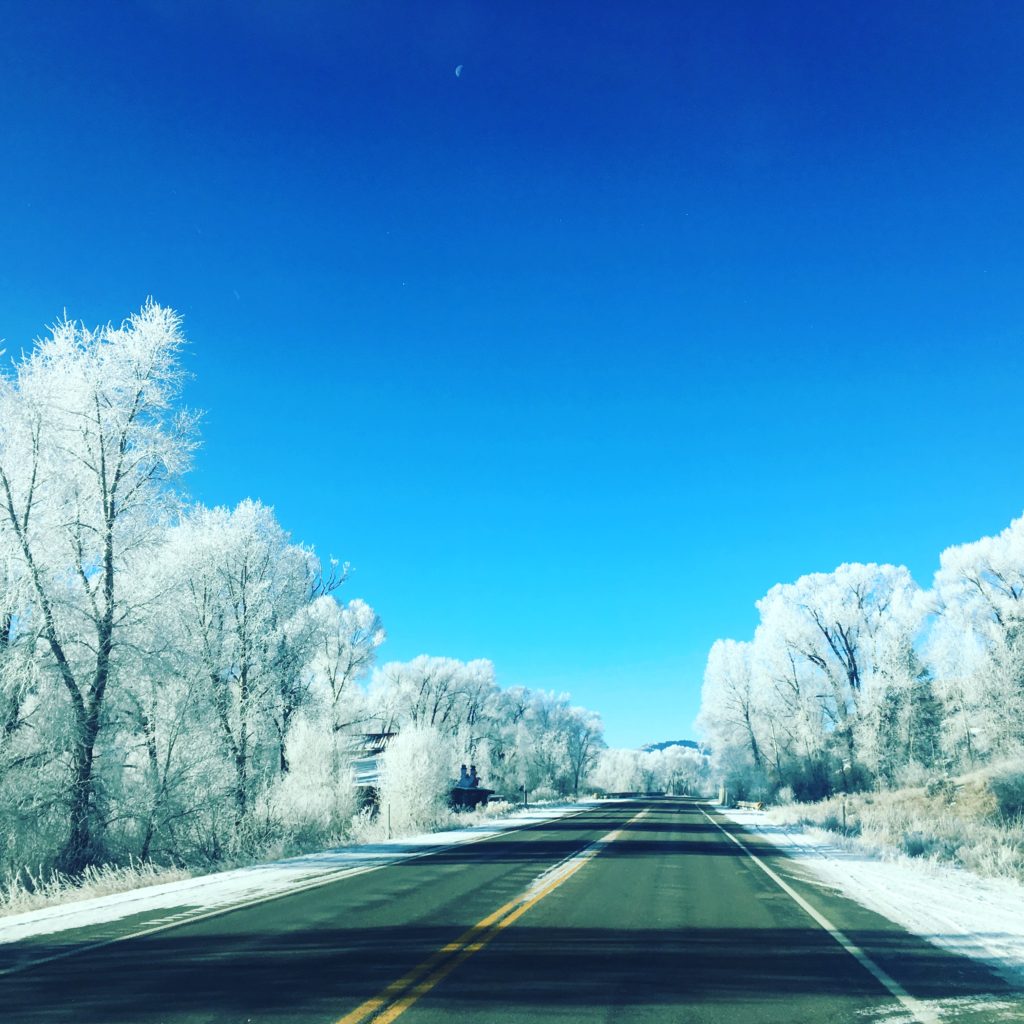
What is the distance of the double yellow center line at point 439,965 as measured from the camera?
18.6ft

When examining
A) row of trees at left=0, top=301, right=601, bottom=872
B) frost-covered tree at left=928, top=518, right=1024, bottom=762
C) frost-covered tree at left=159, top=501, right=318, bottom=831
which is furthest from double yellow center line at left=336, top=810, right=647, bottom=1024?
frost-covered tree at left=928, top=518, right=1024, bottom=762

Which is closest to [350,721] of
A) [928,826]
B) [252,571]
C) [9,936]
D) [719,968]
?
[252,571]

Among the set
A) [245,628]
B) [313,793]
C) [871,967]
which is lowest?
[871,967]

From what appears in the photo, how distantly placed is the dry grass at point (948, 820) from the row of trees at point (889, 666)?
4356 mm

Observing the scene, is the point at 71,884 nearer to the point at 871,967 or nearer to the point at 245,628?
the point at 245,628

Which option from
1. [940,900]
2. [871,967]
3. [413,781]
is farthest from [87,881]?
[413,781]

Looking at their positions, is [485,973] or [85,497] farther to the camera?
[85,497]

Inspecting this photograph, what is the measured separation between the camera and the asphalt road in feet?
19.0

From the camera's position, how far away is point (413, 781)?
3034cm

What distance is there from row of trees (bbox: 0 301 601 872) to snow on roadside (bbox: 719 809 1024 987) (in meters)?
13.4

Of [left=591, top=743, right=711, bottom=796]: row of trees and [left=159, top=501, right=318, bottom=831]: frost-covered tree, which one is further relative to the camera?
[left=591, top=743, right=711, bottom=796]: row of trees

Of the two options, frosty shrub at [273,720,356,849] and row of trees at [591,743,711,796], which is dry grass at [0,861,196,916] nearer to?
frosty shrub at [273,720,356,849]

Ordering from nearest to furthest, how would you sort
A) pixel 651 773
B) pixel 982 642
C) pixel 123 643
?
pixel 123 643 < pixel 982 642 < pixel 651 773

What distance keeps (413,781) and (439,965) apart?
24303 millimetres
